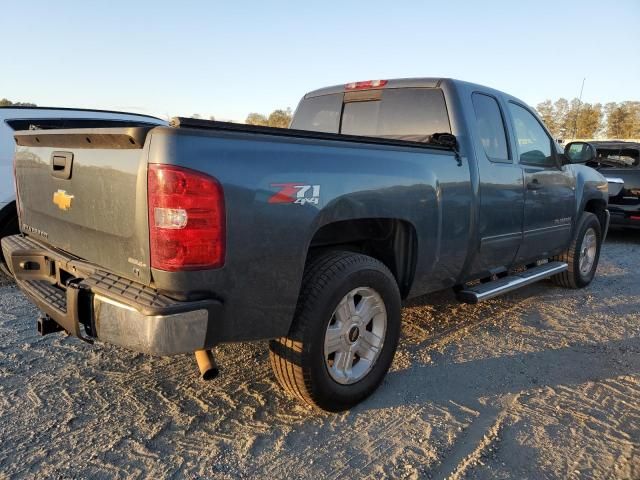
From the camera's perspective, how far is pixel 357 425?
2.68 metres

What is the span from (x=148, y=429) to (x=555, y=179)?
4221mm

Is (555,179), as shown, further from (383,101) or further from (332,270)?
(332,270)

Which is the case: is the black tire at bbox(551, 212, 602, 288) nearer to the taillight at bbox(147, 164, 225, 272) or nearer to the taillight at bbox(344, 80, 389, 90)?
the taillight at bbox(344, 80, 389, 90)

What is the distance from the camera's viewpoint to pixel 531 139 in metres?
4.60

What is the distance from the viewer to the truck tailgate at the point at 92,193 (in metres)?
2.15

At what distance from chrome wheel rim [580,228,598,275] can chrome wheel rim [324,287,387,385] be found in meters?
3.75

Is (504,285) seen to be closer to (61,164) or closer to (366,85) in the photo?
(366,85)

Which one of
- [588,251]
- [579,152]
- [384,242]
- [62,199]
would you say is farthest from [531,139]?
[62,199]

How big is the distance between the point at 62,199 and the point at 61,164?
19 centimetres

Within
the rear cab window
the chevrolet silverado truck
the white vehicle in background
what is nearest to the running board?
the chevrolet silverado truck

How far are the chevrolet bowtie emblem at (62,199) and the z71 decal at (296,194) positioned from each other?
1.19m

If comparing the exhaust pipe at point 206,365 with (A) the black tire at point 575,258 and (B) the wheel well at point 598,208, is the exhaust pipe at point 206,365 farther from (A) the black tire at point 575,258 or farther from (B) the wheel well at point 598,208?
(B) the wheel well at point 598,208

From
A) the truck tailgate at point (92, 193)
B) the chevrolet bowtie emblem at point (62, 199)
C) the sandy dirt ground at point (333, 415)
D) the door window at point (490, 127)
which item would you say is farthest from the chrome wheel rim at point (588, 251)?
the chevrolet bowtie emblem at point (62, 199)

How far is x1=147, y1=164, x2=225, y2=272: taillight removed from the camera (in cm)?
202
